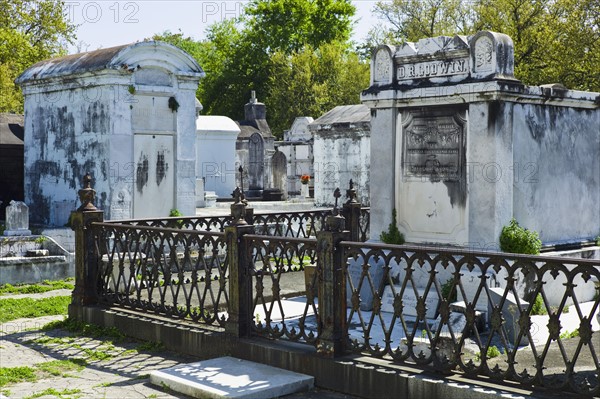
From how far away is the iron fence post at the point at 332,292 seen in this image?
6691 millimetres

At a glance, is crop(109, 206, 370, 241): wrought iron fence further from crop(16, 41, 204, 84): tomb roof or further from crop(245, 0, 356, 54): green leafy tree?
crop(245, 0, 356, 54): green leafy tree

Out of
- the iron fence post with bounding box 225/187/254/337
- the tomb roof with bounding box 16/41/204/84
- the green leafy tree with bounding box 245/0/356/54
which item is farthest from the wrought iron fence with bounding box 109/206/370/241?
the green leafy tree with bounding box 245/0/356/54

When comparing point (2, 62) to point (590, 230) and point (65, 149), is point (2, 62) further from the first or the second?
point (590, 230)

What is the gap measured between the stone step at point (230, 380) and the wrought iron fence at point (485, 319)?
2.15 ft

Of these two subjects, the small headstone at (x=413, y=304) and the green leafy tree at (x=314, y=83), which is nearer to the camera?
the small headstone at (x=413, y=304)

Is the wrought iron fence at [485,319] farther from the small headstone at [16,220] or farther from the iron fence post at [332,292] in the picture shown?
the small headstone at [16,220]

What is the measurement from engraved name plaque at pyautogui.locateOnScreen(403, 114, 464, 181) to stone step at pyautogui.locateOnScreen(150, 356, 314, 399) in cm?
396

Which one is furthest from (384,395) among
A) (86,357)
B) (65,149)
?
(65,149)

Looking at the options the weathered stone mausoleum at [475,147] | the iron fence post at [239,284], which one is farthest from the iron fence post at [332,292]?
the weathered stone mausoleum at [475,147]

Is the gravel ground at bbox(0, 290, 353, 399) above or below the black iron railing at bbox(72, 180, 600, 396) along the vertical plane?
below

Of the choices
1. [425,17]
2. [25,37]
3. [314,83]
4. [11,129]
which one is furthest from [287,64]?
[11,129]

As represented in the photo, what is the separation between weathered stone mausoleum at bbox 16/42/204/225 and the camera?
1458 cm

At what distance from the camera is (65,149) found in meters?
15.3

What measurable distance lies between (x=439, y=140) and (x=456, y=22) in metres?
30.5
